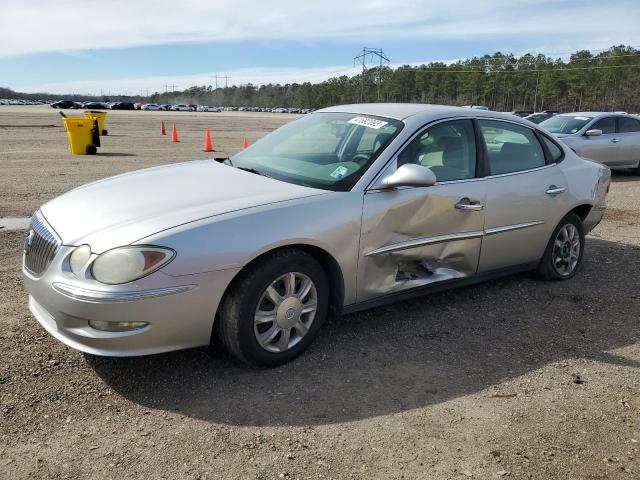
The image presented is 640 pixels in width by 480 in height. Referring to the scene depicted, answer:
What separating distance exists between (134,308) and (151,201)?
0.82 m

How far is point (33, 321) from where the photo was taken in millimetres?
4023

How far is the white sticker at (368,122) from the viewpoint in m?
4.29

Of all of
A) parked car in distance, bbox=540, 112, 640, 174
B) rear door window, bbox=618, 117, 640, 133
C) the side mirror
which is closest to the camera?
the side mirror

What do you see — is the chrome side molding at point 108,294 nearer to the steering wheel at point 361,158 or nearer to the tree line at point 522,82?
the steering wheel at point 361,158

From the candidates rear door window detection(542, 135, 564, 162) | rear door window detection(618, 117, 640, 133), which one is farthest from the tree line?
rear door window detection(542, 135, 564, 162)

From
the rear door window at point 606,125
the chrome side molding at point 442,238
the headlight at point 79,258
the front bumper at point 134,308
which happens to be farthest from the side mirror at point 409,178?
the rear door window at point 606,125

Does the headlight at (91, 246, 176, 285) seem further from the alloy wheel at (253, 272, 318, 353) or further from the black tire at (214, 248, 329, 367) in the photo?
the alloy wheel at (253, 272, 318, 353)

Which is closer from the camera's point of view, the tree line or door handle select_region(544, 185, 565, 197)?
door handle select_region(544, 185, 565, 197)

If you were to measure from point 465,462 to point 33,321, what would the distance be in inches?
121

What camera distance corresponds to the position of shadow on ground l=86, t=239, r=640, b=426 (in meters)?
3.16

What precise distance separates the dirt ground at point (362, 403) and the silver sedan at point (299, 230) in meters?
0.31

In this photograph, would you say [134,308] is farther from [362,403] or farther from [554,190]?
[554,190]

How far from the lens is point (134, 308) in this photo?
2943 millimetres

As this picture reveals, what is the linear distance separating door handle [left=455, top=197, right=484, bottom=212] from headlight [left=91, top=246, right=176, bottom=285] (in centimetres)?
227
